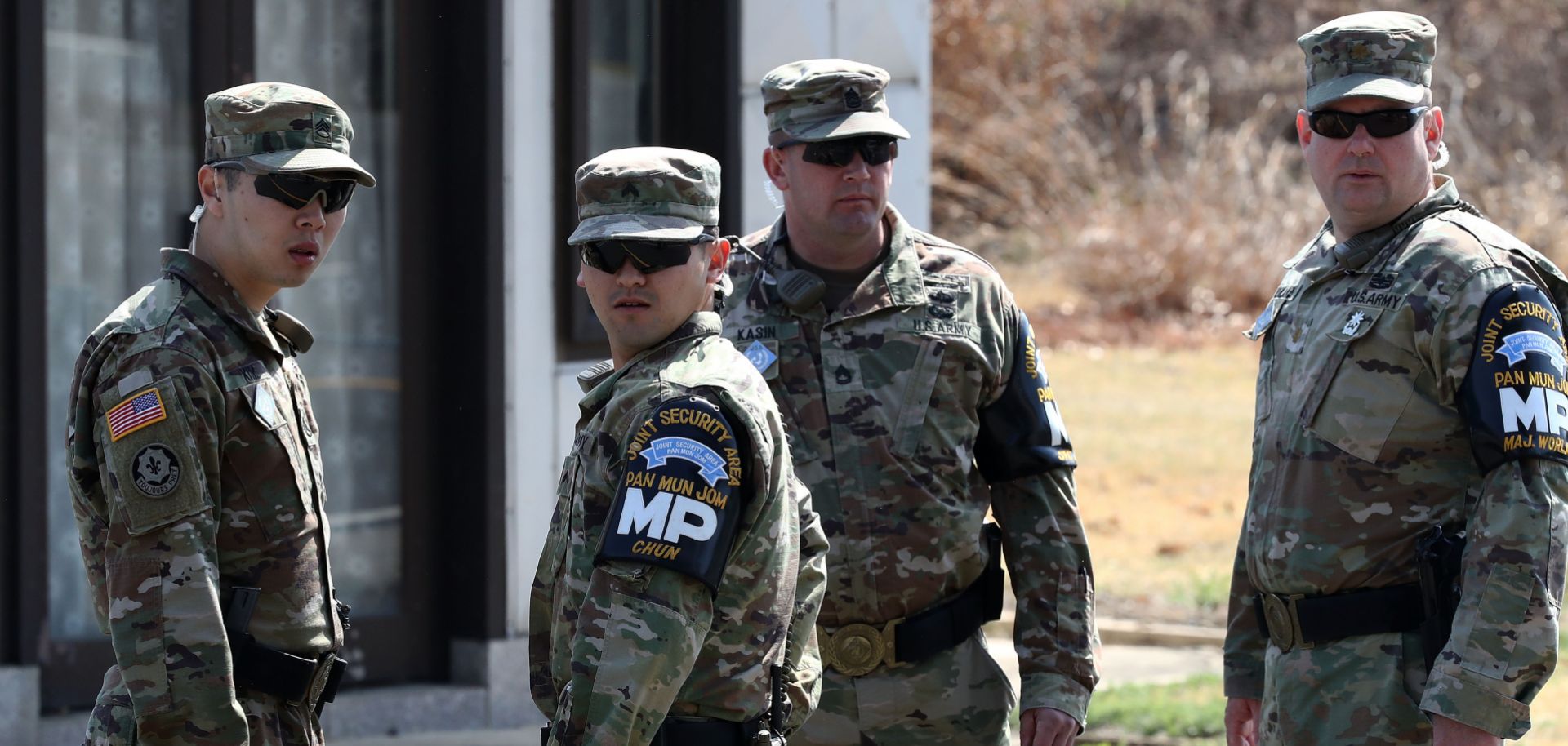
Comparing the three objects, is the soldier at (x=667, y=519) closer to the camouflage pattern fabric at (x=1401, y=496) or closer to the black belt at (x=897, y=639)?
the black belt at (x=897, y=639)

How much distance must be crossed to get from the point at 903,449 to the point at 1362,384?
3.01ft

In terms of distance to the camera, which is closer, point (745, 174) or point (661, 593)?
point (661, 593)

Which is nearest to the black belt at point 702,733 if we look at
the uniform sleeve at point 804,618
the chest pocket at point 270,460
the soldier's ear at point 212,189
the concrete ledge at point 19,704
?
the uniform sleeve at point 804,618

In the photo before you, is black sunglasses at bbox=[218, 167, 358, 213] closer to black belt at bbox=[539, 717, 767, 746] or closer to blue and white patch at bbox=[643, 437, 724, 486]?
blue and white patch at bbox=[643, 437, 724, 486]

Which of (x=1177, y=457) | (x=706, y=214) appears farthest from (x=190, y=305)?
(x=1177, y=457)

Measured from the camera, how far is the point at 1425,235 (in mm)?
3688

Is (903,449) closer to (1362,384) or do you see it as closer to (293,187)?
(1362,384)

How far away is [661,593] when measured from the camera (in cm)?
276

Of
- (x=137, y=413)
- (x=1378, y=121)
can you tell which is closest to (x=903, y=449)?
(x=1378, y=121)

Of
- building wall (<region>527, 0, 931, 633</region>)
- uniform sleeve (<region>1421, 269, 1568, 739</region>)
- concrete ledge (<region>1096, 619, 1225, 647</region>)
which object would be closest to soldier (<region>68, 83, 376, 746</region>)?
uniform sleeve (<region>1421, 269, 1568, 739</region>)

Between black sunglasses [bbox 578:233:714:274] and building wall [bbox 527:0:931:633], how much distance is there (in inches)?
143

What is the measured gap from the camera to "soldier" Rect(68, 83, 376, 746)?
3.14m

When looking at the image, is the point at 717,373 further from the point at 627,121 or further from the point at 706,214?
the point at 627,121

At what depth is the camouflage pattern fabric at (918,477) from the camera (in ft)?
12.7
